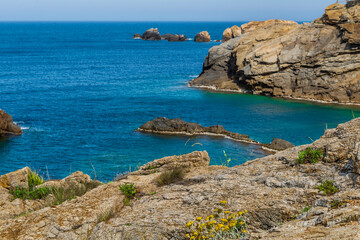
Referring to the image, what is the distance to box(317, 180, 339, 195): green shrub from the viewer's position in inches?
309

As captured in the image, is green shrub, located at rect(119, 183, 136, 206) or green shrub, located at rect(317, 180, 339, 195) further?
green shrub, located at rect(119, 183, 136, 206)

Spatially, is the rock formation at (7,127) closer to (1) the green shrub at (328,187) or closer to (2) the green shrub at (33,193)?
(2) the green shrub at (33,193)

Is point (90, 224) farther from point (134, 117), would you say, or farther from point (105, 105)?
point (105, 105)

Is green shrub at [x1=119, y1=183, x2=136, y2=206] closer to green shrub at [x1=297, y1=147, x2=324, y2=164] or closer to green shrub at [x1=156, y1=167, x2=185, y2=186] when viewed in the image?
green shrub at [x1=156, y1=167, x2=185, y2=186]

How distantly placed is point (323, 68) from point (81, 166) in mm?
40483

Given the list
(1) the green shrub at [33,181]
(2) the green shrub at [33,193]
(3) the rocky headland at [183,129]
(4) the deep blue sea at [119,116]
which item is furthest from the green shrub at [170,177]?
(3) the rocky headland at [183,129]

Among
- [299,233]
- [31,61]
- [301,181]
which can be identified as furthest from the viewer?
[31,61]

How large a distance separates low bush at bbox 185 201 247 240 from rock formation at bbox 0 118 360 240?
21cm

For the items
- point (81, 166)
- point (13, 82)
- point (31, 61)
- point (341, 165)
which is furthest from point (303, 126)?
point (31, 61)

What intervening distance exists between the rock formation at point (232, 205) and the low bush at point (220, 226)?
8.1 inches

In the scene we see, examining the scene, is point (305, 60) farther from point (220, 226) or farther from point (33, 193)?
point (220, 226)

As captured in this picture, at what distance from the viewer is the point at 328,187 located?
26.2 ft

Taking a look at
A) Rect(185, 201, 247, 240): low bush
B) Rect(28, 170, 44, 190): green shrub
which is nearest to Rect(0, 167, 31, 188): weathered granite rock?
Rect(28, 170, 44, 190): green shrub

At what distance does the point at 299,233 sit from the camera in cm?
568
